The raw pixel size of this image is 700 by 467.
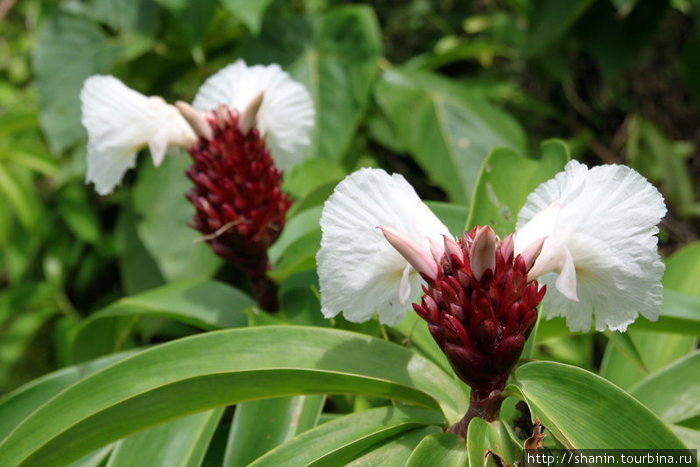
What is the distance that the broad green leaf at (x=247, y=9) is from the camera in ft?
4.72

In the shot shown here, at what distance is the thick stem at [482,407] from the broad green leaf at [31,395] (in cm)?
50

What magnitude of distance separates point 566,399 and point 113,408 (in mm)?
412

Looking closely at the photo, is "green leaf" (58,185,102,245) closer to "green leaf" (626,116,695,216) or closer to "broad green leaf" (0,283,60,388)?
"broad green leaf" (0,283,60,388)

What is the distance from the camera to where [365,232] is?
0.64m

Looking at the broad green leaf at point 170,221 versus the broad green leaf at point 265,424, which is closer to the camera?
the broad green leaf at point 265,424

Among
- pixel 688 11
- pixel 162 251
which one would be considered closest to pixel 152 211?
pixel 162 251

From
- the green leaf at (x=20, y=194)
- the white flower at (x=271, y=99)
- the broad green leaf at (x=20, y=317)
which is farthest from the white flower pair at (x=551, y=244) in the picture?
the broad green leaf at (x=20, y=317)

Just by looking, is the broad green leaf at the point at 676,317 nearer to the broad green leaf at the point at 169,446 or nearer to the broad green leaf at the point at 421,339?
the broad green leaf at the point at 421,339

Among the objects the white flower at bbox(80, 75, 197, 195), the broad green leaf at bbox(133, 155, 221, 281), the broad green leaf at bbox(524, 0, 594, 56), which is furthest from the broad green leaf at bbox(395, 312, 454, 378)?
the broad green leaf at bbox(524, 0, 594, 56)

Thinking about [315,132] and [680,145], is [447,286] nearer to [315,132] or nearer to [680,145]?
[315,132]

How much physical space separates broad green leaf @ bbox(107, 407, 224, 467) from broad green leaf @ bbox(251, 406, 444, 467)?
0.56 ft

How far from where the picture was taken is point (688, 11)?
2107mm

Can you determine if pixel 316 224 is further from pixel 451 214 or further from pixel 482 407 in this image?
pixel 482 407

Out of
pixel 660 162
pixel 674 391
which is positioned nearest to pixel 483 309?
pixel 674 391
